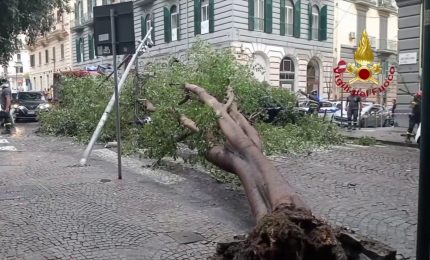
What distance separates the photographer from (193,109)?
808 cm

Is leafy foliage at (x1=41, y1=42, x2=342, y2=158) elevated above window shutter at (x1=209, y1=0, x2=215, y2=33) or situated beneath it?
situated beneath

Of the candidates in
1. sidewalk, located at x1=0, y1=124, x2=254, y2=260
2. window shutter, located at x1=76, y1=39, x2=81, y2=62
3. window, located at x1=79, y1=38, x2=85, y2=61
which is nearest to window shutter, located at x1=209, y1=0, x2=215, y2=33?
sidewalk, located at x1=0, y1=124, x2=254, y2=260

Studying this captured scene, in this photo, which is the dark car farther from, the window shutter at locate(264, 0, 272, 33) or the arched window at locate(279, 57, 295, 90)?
the arched window at locate(279, 57, 295, 90)

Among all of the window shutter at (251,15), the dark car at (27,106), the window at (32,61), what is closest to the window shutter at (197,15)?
the window shutter at (251,15)

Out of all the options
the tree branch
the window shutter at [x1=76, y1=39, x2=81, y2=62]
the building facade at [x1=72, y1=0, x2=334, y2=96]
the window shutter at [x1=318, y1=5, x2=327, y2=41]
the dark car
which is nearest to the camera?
the tree branch

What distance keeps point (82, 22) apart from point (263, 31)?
2162 cm

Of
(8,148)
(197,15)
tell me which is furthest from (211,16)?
(8,148)

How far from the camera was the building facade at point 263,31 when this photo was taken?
27.8m

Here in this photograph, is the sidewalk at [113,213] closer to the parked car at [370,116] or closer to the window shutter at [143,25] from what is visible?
the parked car at [370,116]

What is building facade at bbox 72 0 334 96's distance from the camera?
91.2ft

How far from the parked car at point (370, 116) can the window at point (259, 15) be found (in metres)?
10.0

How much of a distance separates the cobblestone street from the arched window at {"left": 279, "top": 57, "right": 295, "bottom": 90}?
2115 cm

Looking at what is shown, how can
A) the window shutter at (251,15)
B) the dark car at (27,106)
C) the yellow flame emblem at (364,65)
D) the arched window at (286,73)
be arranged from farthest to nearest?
the arched window at (286,73) < the window shutter at (251,15) < the dark car at (27,106) < the yellow flame emblem at (364,65)

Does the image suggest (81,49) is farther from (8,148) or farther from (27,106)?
(8,148)
